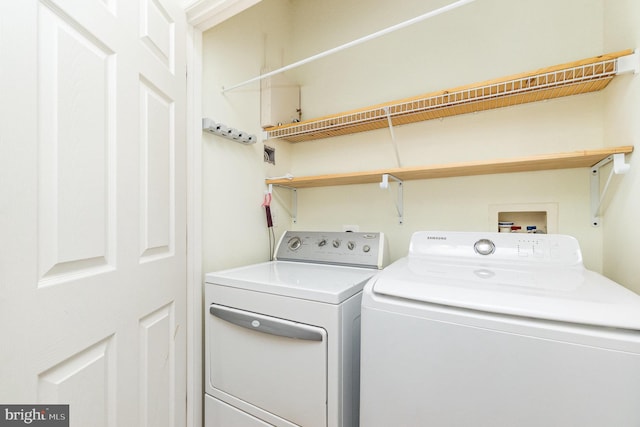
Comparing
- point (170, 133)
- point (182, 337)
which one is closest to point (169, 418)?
point (182, 337)

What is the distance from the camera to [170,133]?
1094 millimetres

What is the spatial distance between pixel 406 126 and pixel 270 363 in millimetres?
1514

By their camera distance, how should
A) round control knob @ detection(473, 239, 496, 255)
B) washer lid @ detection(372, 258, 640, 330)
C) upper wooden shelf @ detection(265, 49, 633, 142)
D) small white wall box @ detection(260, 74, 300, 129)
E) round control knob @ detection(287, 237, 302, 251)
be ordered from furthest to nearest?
1. small white wall box @ detection(260, 74, 300, 129)
2. round control knob @ detection(287, 237, 302, 251)
3. round control knob @ detection(473, 239, 496, 255)
4. upper wooden shelf @ detection(265, 49, 633, 142)
5. washer lid @ detection(372, 258, 640, 330)

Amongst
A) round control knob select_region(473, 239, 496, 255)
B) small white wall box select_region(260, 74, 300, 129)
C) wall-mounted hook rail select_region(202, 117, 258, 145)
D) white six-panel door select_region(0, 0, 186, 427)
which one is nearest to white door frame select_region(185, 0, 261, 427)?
wall-mounted hook rail select_region(202, 117, 258, 145)

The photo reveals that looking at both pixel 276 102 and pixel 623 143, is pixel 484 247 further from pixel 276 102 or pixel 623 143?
pixel 276 102

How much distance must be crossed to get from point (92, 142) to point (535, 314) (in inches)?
48.9

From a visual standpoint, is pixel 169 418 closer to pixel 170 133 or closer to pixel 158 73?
pixel 170 133

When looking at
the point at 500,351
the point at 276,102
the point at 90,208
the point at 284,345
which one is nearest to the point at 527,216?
the point at 500,351

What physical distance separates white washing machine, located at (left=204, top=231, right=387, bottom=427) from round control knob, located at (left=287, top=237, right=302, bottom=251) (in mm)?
272

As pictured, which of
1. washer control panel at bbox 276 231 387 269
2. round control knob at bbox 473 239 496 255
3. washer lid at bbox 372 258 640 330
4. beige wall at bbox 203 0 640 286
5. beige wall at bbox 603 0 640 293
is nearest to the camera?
washer lid at bbox 372 258 640 330

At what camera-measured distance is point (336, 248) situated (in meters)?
1.54

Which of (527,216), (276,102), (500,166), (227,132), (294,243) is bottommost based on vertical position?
(294,243)

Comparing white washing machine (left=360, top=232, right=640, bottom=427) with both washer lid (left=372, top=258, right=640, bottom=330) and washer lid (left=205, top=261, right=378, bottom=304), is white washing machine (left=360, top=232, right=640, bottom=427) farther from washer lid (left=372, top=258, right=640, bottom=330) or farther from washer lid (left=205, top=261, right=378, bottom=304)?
washer lid (left=205, top=261, right=378, bottom=304)

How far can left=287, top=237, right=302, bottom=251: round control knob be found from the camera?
1684mm
